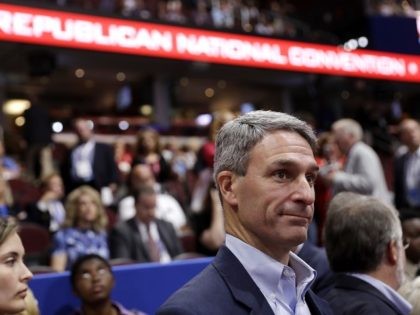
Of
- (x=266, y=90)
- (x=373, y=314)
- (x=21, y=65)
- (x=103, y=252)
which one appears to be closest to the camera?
(x=373, y=314)

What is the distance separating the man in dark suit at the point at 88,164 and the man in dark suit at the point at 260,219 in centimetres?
442

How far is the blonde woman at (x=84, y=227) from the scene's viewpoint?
3.90 meters

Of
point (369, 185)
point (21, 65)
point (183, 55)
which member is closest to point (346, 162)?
point (369, 185)

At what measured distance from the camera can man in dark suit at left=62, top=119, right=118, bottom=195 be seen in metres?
5.60

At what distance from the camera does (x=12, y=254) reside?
73.0 inches

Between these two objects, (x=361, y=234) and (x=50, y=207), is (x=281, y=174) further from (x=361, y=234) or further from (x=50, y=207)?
(x=50, y=207)

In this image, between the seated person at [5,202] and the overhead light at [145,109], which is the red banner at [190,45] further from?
the overhead light at [145,109]

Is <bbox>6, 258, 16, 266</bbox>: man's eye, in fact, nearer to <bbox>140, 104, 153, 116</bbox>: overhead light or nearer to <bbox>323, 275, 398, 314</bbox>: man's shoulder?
<bbox>323, 275, 398, 314</bbox>: man's shoulder

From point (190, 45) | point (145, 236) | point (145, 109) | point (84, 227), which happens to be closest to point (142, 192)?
point (145, 236)

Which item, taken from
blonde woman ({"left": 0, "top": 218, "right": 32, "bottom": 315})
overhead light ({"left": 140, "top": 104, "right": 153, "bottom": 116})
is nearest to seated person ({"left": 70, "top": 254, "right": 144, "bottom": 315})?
blonde woman ({"left": 0, "top": 218, "right": 32, "bottom": 315})

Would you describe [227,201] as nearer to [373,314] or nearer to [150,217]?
[373,314]

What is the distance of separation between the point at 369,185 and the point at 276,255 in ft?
10.1

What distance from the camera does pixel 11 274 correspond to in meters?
1.83

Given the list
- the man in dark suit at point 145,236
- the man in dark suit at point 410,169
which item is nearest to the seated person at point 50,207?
the man in dark suit at point 145,236
